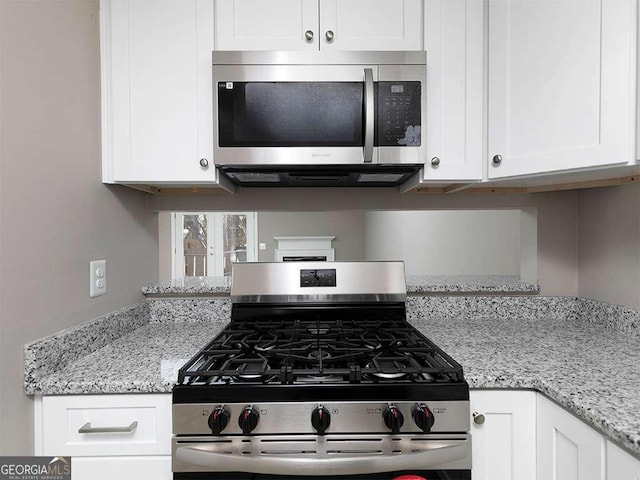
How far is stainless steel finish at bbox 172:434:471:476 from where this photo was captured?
36.9 inches

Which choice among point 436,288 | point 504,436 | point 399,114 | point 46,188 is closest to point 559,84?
point 399,114

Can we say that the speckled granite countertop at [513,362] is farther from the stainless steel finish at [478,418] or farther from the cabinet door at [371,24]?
the cabinet door at [371,24]

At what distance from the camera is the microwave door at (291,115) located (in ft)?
4.38

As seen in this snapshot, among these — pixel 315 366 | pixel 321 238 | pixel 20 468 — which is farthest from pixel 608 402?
pixel 321 238

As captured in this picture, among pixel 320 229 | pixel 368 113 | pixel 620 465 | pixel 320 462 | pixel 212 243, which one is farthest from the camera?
pixel 320 229

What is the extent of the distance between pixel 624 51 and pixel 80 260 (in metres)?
1.66

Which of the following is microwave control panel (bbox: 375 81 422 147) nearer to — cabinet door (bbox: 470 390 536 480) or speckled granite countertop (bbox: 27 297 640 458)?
speckled granite countertop (bbox: 27 297 640 458)

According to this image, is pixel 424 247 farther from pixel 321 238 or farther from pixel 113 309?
pixel 321 238

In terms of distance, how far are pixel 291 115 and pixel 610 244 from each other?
4.41 feet

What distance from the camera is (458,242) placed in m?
3.12

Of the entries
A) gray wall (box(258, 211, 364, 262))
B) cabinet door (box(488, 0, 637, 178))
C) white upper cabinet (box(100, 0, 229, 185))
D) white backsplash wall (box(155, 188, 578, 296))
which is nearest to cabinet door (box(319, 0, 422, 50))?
cabinet door (box(488, 0, 637, 178))

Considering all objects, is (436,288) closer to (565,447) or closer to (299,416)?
(565,447)

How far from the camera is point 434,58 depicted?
138 cm

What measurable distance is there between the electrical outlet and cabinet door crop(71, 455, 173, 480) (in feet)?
1.72
